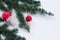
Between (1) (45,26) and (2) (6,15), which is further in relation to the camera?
(1) (45,26)

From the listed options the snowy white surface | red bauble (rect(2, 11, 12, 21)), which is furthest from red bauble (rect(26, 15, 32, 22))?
red bauble (rect(2, 11, 12, 21))

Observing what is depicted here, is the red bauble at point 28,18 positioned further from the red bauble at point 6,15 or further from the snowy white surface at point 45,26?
the red bauble at point 6,15

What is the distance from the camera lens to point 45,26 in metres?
2.12

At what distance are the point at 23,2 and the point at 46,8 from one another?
0.78 feet

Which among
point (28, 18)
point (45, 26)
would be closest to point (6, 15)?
point (28, 18)

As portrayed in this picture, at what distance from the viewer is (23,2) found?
7.14 ft

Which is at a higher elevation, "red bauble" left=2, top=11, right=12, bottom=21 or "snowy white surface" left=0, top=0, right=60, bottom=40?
"red bauble" left=2, top=11, right=12, bottom=21

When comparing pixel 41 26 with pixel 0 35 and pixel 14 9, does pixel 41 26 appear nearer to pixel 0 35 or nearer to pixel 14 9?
pixel 14 9

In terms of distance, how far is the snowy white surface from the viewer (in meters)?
2.02

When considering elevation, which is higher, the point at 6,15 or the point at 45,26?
the point at 6,15

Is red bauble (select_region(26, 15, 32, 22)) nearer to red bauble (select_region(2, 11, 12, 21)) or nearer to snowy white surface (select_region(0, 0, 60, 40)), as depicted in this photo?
snowy white surface (select_region(0, 0, 60, 40))

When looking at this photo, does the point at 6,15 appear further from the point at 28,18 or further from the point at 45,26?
the point at 45,26

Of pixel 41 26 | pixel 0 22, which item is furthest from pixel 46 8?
pixel 0 22

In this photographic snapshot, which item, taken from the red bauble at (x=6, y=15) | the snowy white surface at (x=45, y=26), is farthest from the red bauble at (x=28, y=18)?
the red bauble at (x=6, y=15)
